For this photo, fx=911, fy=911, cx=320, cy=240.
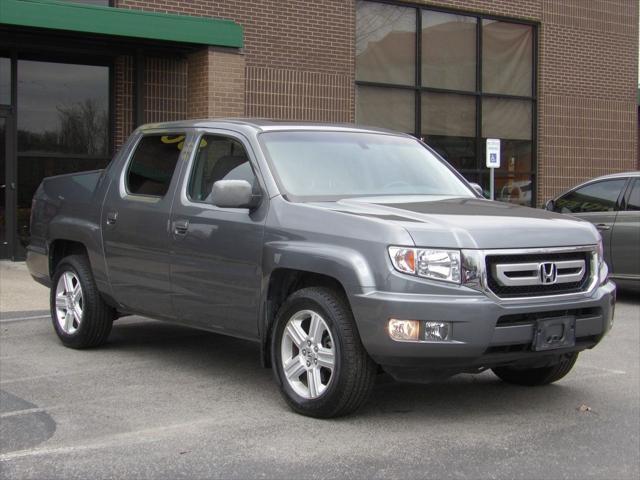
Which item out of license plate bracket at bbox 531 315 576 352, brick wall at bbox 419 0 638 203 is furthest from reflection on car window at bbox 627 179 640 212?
brick wall at bbox 419 0 638 203

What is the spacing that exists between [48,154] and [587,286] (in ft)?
33.1

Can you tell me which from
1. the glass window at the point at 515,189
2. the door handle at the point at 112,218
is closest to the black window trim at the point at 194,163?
the door handle at the point at 112,218

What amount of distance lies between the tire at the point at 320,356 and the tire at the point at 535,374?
1486mm

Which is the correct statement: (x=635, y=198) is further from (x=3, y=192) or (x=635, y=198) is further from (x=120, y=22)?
(x=3, y=192)

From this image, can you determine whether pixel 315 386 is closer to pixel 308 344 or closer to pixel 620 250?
pixel 308 344

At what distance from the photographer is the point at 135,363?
275 inches

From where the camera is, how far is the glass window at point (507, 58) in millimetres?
17984

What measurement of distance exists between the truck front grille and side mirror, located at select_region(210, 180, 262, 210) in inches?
61.8

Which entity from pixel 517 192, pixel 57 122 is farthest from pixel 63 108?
pixel 517 192

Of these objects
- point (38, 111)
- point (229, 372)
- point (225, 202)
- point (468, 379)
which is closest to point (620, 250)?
point (468, 379)

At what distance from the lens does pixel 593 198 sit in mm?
11266

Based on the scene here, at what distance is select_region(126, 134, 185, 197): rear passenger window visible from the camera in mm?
6688

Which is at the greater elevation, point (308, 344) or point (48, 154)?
point (48, 154)

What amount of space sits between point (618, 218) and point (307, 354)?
6589 mm
